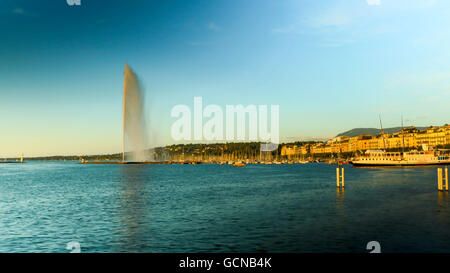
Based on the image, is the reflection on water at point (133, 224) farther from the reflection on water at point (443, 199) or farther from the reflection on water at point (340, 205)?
the reflection on water at point (443, 199)

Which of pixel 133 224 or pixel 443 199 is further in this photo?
pixel 443 199

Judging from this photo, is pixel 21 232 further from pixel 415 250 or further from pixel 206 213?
pixel 415 250

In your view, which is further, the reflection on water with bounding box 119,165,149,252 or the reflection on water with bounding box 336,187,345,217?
the reflection on water with bounding box 336,187,345,217

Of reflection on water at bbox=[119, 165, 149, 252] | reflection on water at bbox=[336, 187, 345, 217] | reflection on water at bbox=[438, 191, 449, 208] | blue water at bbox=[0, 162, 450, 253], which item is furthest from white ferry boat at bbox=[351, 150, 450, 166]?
reflection on water at bbox=[119, 165, 149, 252]

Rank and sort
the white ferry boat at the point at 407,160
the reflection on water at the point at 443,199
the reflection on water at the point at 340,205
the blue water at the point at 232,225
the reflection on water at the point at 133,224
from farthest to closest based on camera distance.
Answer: the white ferry boat at the point at 407,160
the reflection on water at the point at 443,199
the reflection on water at the point at 340,205
the reflection on water at the point at 133,224
the blue water at the point at 232,225

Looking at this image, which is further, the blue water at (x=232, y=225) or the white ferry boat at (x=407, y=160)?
the white ferry boat at (x=407, y=160)

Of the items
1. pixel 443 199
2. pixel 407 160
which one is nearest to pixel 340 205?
pixel 443 199

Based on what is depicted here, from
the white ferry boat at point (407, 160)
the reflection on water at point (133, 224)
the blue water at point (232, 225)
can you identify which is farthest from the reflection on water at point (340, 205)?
the white ferry boat at point (407, 160)

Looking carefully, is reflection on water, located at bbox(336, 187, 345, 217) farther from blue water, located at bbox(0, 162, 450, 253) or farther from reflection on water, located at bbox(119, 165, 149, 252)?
reflection on water, located at bbox(119, 165, 149, 252)

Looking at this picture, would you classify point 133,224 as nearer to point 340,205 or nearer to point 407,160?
point 340,205

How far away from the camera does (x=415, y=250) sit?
60.0 feet

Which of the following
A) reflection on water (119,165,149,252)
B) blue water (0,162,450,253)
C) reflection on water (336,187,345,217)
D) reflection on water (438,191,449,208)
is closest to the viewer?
blue water (0,162,450,253)
